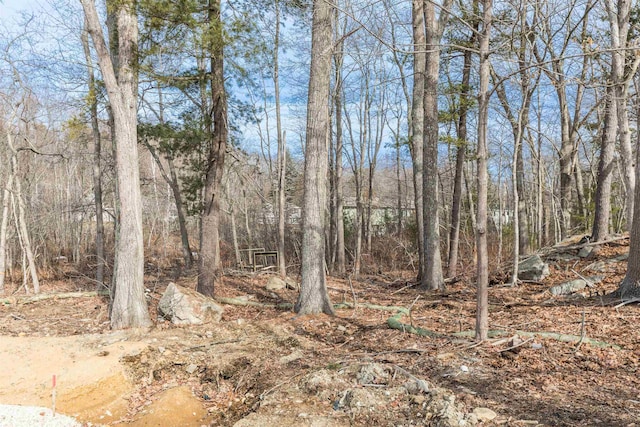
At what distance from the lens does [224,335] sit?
641 centimetres

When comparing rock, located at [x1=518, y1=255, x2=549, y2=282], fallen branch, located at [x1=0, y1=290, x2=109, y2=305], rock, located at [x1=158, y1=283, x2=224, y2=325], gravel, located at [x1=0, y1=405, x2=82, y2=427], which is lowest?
gravel, located at [x1=0, y1=405, x2=82, y2=427]

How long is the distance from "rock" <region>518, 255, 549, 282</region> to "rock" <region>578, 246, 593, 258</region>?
836 millimetres

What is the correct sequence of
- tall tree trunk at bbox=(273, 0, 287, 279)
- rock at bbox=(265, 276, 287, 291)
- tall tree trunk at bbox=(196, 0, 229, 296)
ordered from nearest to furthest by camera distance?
tall tree trunk at bbox=(196, 0, 229, 296)
rock at bbox=(265, 276, 287, 291)
tall tree trunk at bbox=(273, 0, 287, 279)

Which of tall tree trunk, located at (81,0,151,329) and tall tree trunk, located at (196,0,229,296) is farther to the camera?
tall tree trunk, located at (196,0,229,296)

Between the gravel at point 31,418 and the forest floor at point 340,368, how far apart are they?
15 cm

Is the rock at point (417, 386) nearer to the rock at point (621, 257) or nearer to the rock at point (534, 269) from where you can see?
the rock at point (534, 269)

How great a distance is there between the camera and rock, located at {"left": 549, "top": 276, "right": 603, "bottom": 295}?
7.35m

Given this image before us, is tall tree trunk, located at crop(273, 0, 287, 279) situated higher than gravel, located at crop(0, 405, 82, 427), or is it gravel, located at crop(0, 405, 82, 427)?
tall tree trunk, located at crop(273, 0, 287, 279)

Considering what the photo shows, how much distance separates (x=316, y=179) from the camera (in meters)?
6.91

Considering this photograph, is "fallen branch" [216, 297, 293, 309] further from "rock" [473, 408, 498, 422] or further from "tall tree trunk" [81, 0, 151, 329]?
"rock" [473, 408, 498, 422]

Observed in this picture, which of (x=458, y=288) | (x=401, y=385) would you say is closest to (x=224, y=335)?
(x=401, y=385)

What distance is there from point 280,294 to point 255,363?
5158 millimetres

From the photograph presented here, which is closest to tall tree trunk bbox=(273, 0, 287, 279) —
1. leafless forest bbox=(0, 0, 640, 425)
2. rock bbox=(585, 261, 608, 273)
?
leafless forest bbox=(0, 0, 640, 425)

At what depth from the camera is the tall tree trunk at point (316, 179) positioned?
22.6 ft
